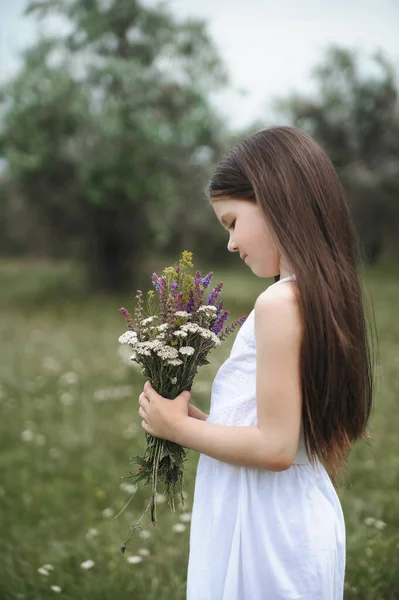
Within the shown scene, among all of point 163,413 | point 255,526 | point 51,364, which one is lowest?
point 255,526

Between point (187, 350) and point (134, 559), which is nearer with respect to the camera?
point (187, 350)

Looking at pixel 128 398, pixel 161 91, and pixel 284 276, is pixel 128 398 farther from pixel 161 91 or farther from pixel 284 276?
pixel 161 91

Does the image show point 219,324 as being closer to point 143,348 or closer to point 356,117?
point 143,348

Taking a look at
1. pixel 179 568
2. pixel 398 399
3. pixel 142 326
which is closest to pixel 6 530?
pixel 179 568

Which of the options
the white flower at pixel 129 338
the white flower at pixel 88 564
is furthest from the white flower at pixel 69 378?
the white flower at pixel 129 338

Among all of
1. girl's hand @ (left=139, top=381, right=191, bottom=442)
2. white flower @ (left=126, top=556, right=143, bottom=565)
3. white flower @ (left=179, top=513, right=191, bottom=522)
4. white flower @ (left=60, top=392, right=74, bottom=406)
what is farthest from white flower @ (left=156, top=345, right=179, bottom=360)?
white flower @ (left=60, top=392, right=74, bottom=406)

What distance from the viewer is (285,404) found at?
5.47ft

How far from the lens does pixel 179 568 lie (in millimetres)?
3582

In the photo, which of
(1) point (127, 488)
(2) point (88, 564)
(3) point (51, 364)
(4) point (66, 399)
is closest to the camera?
(2) point (88, 564)

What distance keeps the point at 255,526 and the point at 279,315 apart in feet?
1.99

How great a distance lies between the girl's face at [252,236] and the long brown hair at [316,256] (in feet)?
0.09

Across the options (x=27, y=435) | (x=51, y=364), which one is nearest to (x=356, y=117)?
(x=51, y=364)

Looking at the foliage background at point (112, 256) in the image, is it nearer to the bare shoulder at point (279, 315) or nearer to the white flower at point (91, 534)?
the white flower at point (91, 534)

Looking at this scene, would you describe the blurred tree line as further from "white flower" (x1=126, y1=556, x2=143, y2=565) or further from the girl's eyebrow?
the girl's eyebrow
